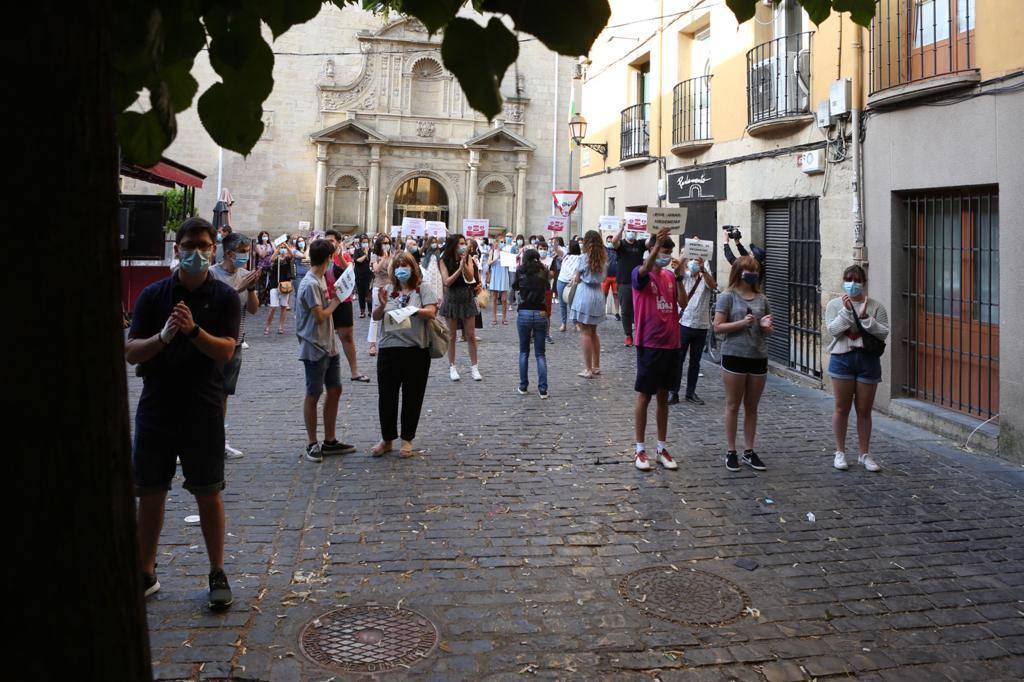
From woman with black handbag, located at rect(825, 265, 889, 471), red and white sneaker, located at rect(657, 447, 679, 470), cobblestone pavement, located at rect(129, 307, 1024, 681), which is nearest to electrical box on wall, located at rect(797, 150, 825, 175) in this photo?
cobblestone pavement, located at rect(129, 307, 1024, 681)

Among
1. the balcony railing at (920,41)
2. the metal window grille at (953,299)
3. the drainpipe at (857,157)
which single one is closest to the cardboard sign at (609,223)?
the drainpipe at (857,157)

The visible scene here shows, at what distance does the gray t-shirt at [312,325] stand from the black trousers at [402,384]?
490 mm

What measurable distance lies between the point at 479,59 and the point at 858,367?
605 cm

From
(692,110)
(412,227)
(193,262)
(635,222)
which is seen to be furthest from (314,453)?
(412,227)

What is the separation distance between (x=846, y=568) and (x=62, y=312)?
4.67 m

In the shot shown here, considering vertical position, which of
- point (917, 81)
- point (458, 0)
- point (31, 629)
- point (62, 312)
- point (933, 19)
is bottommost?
point (31, 629)

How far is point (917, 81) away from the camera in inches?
344

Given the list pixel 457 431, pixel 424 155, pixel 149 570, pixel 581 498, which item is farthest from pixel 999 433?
pixel 424 155

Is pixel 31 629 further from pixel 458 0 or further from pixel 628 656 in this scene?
pixel 628 656

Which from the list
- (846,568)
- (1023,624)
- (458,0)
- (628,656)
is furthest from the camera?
(846,568)

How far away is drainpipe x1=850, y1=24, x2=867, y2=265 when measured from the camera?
1005cm

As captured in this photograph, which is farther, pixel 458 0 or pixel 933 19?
pixel 933 19

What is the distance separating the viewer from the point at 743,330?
6.80 metres

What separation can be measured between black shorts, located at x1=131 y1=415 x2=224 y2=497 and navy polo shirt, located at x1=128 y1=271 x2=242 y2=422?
0.15ft
